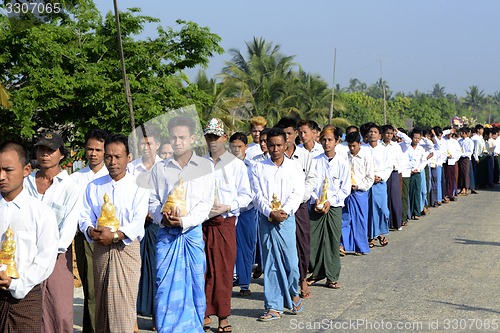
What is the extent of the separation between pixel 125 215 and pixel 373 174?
21.0 feet

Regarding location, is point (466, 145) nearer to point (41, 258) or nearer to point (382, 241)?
point (382, 241)

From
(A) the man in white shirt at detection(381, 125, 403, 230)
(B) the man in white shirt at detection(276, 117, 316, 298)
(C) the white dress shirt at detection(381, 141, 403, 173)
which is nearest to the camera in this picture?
(B) the man in white shirt at detection(276, 117, 316, 298)

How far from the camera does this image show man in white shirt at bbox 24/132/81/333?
18.8 feet

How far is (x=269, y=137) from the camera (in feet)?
26.8

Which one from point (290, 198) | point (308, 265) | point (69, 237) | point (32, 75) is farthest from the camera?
point (32, 75)

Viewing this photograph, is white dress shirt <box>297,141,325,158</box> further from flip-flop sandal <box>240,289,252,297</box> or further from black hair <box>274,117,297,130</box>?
flip-flop sandal <box>240,289,252,297</box>

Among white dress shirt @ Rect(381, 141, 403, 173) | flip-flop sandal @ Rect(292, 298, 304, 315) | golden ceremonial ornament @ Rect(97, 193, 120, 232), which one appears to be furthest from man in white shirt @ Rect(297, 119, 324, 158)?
golden ceremonial ornament @ Rect(97, 193, 120, 232)

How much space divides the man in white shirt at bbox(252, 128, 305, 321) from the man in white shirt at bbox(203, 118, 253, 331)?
439 mm

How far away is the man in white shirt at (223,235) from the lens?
7.54 m

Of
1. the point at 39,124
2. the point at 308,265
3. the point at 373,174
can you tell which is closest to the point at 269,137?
the point at 308,265

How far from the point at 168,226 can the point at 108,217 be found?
720 millimetres

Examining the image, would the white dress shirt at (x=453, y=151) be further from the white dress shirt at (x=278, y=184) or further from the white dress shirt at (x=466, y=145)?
the white dress shirt at (x=278, y=184)

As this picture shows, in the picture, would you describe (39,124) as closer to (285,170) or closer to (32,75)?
(32,75)

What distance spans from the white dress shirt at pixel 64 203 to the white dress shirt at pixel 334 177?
4.47 metres
